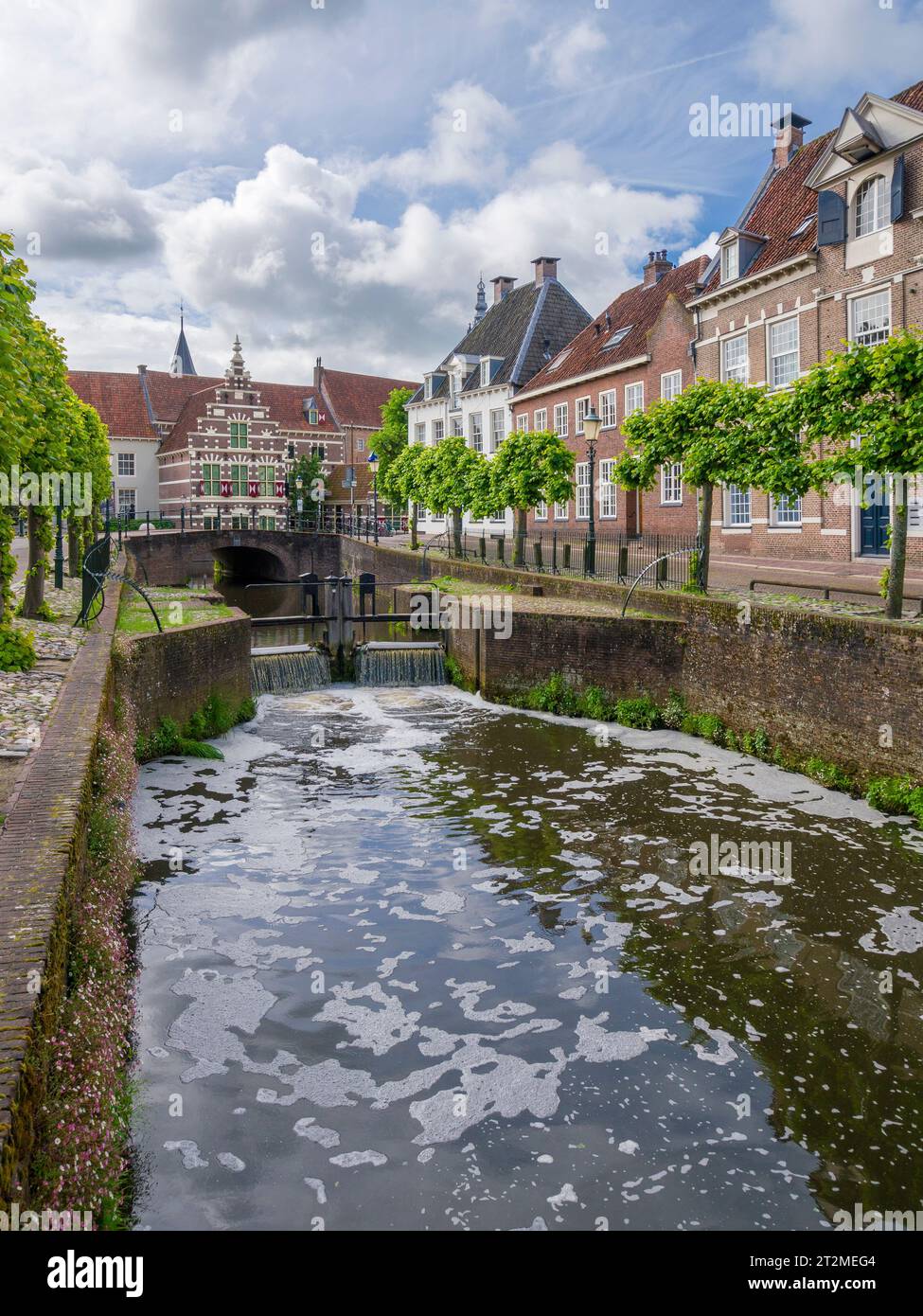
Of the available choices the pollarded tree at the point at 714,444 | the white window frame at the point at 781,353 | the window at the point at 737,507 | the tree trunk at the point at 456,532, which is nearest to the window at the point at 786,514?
the window at the point at 737,507

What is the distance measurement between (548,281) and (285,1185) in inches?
1671

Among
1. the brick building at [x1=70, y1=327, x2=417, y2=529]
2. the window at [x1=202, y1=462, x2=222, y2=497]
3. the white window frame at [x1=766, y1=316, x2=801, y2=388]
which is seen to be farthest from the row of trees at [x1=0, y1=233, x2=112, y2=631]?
the window at [x1=202, y1=462, x2=222, y2=497]

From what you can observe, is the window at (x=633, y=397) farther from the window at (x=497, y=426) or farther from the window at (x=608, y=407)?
the window at (x=497, y=426)

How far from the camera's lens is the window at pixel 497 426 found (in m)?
42.6

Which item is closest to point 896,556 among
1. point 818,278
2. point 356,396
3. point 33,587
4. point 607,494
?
point 818,278

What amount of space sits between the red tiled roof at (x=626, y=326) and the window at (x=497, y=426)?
Result: 313 cm

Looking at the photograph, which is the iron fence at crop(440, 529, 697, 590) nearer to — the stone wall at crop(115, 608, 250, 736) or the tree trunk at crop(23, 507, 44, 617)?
the stone wall at crop(115, 608, 250, 736)

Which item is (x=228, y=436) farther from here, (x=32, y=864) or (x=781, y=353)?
(x=32, y=864)

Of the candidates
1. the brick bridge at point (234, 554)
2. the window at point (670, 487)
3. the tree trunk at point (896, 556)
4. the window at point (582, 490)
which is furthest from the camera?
the brick bridge at point (234, 554)

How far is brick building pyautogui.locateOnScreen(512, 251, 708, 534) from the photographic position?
97.9 feet

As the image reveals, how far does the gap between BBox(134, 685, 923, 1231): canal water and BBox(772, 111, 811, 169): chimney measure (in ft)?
74.3

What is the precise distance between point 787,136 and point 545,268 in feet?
53.1

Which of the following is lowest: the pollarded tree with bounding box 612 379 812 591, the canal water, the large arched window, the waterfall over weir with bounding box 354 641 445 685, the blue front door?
the canal water

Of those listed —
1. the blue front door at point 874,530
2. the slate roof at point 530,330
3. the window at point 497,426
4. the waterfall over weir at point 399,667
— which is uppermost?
the slate roof at point 530,330
